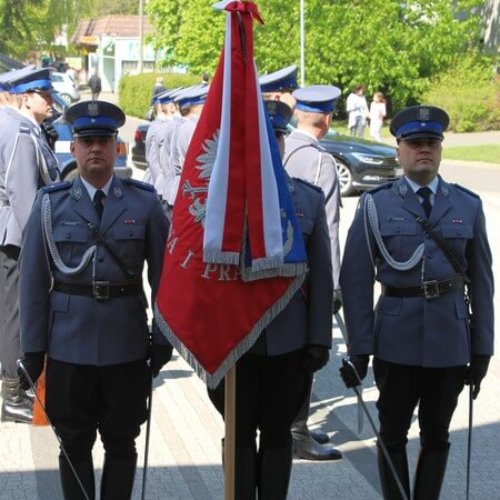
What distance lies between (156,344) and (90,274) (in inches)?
16.7

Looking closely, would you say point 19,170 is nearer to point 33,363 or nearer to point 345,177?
point 33,363

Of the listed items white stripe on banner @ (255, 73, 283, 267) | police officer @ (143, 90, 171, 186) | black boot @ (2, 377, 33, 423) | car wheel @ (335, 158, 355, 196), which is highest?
white stripe on banner @ (255, 73, 283, 267)

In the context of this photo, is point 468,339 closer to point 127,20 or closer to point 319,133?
point 319,133

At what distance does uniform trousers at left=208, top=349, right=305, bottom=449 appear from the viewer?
16.4 ft

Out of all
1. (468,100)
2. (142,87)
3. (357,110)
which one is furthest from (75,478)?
(142,87)

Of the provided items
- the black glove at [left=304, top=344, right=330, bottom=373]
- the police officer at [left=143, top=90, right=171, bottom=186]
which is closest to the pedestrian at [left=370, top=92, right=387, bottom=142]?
the police officer at [left=143, top=90, right=171, bottom=186]

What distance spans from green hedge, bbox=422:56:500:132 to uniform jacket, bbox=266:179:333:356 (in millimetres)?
31818

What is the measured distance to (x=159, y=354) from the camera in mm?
5117

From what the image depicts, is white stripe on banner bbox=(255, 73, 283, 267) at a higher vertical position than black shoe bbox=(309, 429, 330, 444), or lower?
higher

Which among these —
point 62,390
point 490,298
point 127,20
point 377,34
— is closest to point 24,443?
point 62,390

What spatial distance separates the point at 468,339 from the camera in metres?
5.25

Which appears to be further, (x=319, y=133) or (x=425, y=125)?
(x=319, y=133)

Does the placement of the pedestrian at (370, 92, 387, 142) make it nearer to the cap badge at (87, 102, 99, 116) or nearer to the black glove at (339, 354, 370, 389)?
the black glove at (339, 354, 370, 389)

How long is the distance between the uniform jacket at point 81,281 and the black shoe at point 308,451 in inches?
75.3
